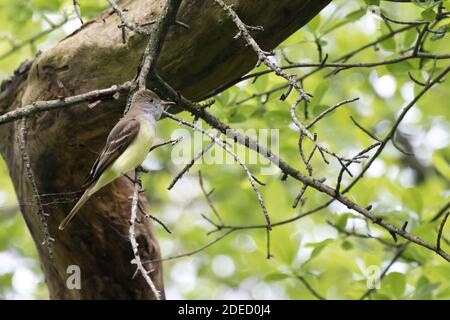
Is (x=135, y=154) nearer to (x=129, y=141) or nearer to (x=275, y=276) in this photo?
(x=129, y=141)

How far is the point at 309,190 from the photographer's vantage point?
257 inches

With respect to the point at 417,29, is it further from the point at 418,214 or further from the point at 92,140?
the point at 92,140

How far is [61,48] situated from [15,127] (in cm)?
60

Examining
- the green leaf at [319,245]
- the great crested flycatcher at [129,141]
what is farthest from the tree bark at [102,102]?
the green leaf at [319,245]

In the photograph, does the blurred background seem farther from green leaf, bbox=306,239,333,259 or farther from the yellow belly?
the yellow belly

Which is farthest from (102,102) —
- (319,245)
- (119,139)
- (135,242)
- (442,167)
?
(442,167)

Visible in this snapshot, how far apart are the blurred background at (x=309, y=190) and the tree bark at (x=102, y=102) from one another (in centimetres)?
60

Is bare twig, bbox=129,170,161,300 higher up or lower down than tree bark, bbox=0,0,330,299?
lower down

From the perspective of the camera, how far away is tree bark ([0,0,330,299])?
352 cm

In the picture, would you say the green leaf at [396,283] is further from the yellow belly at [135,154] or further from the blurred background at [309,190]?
the yellow belly at [135,154]

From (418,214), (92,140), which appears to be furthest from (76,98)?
(418,214)

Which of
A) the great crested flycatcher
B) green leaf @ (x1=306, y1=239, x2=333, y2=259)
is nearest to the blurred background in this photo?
green leaf @ (x1=306, y1=239, x2=333, y2=259)

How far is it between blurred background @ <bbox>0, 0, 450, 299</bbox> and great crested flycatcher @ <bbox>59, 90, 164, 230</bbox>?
102 cm

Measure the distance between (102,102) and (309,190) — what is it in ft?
10.4
